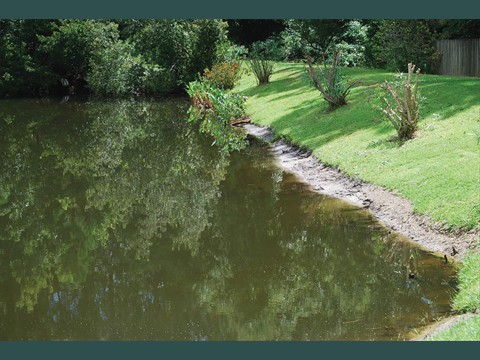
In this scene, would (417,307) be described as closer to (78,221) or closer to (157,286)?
(157,286)

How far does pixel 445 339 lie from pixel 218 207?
292 inches

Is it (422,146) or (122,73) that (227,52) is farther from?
(422,146)

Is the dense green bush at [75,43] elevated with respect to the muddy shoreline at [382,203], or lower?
elevated

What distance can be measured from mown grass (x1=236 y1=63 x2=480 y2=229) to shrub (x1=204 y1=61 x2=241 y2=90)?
8.34 metres

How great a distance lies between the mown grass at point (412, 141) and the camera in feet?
38.3

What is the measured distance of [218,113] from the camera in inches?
1069

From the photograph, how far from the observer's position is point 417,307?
8.48 metres

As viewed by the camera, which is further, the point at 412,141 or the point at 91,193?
the point at 91,193

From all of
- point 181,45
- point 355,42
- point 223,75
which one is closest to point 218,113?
point 223,75

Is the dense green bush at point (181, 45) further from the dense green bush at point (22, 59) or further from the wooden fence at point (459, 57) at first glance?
the wooden fence at point (459, 57)

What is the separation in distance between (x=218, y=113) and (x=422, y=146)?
13479 mm

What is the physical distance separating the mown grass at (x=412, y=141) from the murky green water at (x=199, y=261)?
1171mm

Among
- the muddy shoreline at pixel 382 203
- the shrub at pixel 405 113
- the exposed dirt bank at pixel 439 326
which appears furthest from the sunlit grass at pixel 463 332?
the shrub at pixel 405 113

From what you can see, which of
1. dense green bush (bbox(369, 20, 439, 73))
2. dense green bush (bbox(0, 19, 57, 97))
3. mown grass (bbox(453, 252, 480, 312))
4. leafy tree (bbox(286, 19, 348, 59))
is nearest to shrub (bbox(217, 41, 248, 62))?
leafy tree (bbox(286, 19, 348, 59))
